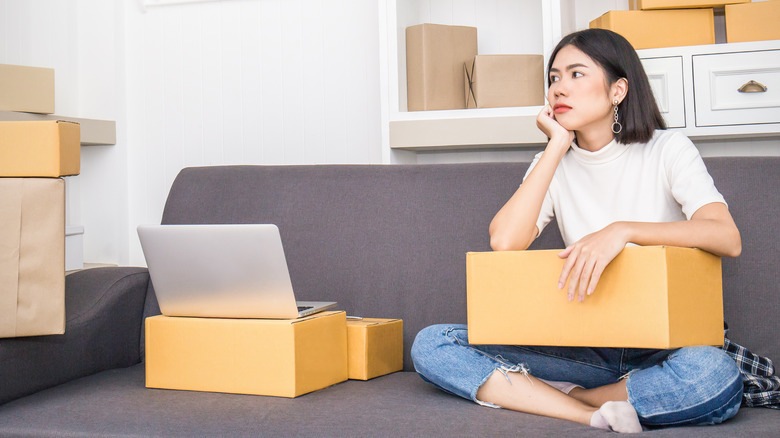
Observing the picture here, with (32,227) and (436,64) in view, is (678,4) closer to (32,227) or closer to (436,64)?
(436,64)

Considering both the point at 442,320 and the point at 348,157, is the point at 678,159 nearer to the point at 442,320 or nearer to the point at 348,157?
the point at 442,320

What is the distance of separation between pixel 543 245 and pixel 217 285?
786 mm

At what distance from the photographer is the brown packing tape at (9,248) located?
4.98 feet

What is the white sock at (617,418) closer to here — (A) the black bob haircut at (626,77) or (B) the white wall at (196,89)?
(A) the black bob haircut at (626,77)

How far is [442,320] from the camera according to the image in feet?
6.13

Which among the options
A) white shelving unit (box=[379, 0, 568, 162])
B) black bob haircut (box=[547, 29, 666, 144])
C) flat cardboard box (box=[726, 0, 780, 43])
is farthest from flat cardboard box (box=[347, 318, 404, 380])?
flat cardboard box (box=[726, 0, 780, 43])

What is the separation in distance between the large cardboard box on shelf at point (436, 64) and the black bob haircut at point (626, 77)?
2.78 feet

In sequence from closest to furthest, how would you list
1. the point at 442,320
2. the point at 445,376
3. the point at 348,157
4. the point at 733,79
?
the point at 445,376 → the point at 442,320 → the point at 733,79 → the point at 348,157

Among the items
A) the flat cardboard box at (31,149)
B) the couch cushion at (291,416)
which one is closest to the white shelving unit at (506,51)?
the couch cushion at (291,416)

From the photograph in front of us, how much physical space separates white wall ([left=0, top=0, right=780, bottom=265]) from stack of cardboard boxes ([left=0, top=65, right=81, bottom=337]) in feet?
4.57

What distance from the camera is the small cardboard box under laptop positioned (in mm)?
1551

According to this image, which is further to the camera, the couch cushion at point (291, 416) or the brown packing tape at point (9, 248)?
the brown packing tape at point (9, 248)

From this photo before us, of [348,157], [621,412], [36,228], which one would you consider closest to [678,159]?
[621,412]

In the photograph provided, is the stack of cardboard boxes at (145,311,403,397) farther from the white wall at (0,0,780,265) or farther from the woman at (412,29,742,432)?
the white wall at (0,0,780,265)
